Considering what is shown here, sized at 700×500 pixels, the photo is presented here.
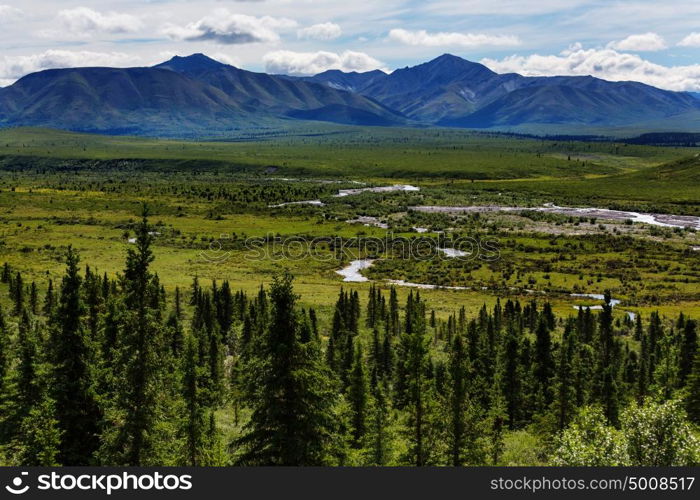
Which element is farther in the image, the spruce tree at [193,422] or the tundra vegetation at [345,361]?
the spruce tree at [193,422]

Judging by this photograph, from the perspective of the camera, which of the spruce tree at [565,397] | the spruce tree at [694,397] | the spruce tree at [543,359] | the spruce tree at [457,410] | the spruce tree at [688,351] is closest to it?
the spruce tree at [457,410]

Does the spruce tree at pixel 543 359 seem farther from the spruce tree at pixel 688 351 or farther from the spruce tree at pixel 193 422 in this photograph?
the spruce tree at pixel 193 422

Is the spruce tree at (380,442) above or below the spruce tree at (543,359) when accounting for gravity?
above

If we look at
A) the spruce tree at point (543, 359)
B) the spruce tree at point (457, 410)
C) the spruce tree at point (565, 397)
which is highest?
the spruce tree at point (457, 410)

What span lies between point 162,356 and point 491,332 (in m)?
49.6

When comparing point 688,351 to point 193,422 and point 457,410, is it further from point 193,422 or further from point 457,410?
point 193,422

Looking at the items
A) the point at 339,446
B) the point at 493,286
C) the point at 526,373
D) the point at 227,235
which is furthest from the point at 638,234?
the point at 339,446

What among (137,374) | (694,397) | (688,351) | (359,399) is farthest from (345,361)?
(137,374)

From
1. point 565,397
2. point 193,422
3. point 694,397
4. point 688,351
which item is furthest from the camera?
point 688,351

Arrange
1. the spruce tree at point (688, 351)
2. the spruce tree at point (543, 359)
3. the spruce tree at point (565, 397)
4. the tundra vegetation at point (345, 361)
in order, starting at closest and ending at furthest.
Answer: the tundra vegetation at point (345, 361) → the spruce tree at point (565, 397) → the spruce tree at point (688, 351) → the spruce tree at point (543, 359)

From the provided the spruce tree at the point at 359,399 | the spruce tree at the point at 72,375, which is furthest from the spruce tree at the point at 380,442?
the spruce tree at the point at 72,375

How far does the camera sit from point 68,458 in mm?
29922

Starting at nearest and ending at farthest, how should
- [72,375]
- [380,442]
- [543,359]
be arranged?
[72,375] → [380,442] → [543,359]

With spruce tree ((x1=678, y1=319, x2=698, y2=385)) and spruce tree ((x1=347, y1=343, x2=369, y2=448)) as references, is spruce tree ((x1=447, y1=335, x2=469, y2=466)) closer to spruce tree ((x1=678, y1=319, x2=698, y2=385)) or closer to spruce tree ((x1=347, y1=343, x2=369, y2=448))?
spruce tree ((x1=347, y1=343, x2=369, y2=448))
